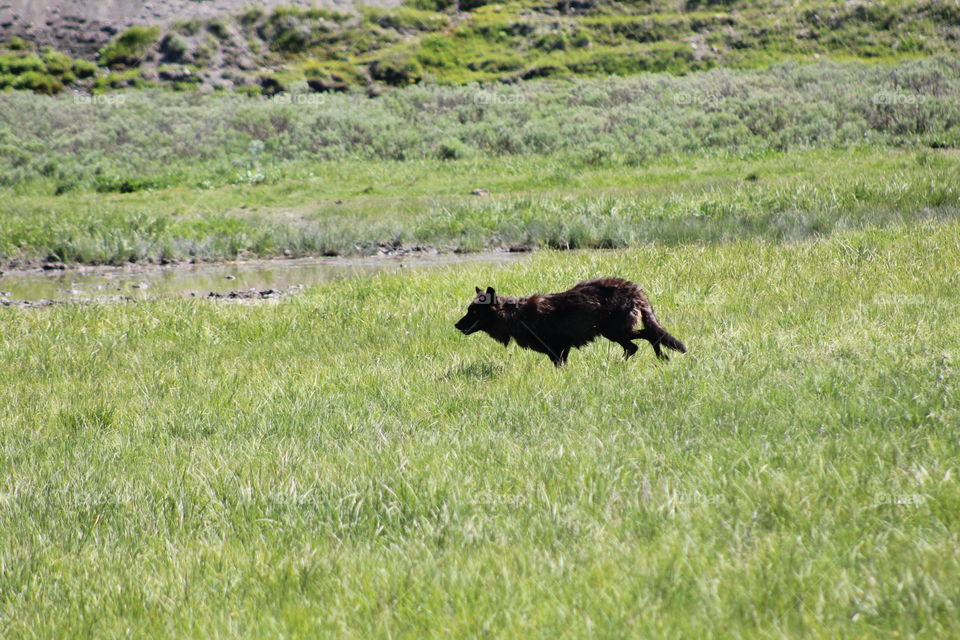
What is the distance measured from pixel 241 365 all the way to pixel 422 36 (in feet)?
204

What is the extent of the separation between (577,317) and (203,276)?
11.4 meters

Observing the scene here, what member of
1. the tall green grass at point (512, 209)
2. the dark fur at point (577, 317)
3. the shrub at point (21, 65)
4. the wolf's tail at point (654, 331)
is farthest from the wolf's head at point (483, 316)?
the shrub at point (21, 65)

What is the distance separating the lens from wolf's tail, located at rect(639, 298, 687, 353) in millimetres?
6398

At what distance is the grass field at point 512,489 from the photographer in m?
3.10

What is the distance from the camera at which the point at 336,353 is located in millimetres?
8273

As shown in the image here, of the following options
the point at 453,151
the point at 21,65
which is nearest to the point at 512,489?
the point at 453,151

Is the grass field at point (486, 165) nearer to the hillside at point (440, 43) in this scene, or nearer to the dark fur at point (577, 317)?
the dark fur at point (577, 317)

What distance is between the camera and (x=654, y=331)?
6465mm

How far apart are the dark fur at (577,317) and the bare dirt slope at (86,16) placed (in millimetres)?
59333

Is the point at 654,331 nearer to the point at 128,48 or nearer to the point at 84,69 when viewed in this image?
the point at 84,69

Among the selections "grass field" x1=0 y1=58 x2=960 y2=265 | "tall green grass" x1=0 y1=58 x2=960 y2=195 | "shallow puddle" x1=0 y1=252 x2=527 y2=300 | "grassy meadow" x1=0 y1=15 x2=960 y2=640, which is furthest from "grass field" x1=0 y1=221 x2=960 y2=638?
"tall green grass" x1=0 y1=58 x2=960 y2=195

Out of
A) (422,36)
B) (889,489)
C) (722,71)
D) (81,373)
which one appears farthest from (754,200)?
(422,36)

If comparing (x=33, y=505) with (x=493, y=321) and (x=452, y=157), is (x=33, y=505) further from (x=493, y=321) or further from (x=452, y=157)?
(x=452, y=157)

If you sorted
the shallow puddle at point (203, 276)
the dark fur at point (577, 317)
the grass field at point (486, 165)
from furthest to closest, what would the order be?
the grass field at point (486, 165) → the shallow puddle at point (203, 276) → the dark fur at point (577, 317)
